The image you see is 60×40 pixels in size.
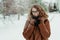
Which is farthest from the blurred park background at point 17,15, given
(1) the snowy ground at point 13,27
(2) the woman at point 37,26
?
(2) the woman at point 37,26

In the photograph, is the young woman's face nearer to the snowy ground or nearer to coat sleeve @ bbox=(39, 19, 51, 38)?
coat sleeve @ bbox=(39, 19, 51, 38)

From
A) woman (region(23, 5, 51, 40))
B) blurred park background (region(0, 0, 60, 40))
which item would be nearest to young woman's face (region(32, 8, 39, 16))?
woman (region(23, 5, 51, 40))

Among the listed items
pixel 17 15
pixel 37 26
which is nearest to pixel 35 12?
pixel 37 26

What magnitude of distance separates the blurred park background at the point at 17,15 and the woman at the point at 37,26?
39 cm

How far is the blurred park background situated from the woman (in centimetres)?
39

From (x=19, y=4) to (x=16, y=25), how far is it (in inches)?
9.4

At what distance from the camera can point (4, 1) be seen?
1852mm

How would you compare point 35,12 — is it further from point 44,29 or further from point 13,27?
point 13,27

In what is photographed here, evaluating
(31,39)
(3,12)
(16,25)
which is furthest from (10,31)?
(31,39)

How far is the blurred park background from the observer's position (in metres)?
1.86

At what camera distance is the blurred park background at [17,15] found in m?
1.86

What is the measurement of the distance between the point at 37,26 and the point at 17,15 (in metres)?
0.47

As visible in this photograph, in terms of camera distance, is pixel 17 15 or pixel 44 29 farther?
pixel 17 15

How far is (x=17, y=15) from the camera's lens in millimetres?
1886
